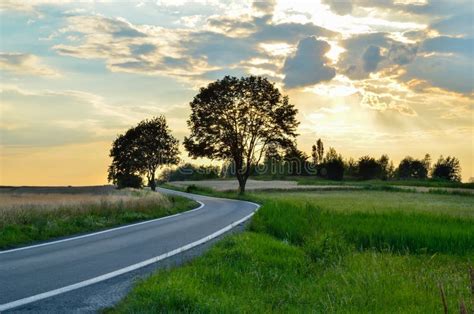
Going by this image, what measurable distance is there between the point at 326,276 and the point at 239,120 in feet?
167

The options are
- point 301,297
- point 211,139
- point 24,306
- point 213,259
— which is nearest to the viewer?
point 24,306

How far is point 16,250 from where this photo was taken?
13555mm

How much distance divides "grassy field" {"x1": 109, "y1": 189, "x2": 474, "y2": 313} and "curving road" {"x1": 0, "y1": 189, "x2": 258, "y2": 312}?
1591mm

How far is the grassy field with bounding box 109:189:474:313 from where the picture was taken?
23.4ft

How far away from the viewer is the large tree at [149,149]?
81938mm

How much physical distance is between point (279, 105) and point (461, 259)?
5019 cm

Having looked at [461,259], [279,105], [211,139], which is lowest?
[461,259]

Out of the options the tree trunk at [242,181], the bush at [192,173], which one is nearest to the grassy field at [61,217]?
the tree trunk at [242,181]

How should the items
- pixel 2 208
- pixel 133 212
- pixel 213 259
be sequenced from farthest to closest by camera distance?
1. pixel 133 212
2. pixel 2 208
3. pixel 213 259

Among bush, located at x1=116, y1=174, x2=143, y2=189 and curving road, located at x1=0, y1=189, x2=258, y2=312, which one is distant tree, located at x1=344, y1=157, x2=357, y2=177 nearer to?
bush, located at x1=116, y1=174, x2=143, y2=189

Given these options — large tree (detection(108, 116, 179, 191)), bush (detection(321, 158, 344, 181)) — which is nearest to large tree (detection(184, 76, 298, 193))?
large tree (detection(108, 116, 179, 191))

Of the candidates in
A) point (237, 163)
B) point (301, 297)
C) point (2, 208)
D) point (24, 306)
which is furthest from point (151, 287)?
point (237, 163)

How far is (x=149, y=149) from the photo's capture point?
269ft

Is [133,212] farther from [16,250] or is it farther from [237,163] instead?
[237,163]
